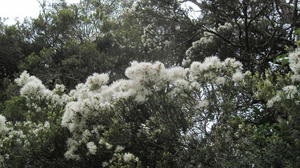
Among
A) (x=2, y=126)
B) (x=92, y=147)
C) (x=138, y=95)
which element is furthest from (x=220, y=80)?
(x=2, y=126)

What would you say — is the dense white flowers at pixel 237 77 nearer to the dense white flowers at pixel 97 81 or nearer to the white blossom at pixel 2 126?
the dense white flowers at pixel 97 81

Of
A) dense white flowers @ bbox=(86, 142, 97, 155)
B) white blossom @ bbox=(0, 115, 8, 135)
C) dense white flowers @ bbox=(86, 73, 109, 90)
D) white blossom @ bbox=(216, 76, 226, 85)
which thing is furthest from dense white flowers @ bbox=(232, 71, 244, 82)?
white blossom @ bbox=(0, 115, 8, 135)

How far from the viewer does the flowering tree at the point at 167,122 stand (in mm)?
4285

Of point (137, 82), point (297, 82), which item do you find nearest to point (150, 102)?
point (137, 82)

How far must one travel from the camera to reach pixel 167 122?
462cm

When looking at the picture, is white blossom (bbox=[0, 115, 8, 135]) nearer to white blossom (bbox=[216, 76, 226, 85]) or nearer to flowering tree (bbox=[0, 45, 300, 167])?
flowering tree (bbox=[0, 45, 300, 167])

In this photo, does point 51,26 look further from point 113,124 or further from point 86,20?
point 113,124

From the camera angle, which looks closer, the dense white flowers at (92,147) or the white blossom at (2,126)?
the dense white flowers at (92,147)

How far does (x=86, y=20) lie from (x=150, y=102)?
10.1 metres

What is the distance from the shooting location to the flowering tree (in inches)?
169

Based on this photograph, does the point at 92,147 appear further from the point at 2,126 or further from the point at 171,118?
the point at 2,126

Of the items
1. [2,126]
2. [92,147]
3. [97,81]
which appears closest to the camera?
[92,147]

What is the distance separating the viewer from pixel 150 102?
15.4 ft

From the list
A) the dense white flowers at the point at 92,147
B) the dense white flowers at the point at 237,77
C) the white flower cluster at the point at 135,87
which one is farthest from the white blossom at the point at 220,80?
the dense white flowers at the point at 92,147
